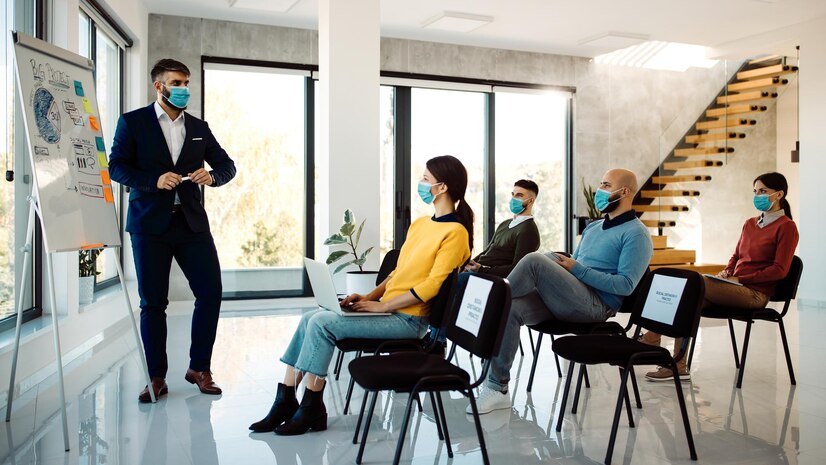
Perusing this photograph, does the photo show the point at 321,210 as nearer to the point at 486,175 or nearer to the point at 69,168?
the point at 69,168

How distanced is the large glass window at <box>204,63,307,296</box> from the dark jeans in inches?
164

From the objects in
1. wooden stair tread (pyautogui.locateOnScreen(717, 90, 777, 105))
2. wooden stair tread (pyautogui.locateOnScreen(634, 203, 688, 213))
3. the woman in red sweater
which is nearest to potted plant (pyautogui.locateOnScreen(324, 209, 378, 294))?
the woman in red sweater

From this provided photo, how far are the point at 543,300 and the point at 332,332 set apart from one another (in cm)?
121

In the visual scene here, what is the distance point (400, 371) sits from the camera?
254 centimetres

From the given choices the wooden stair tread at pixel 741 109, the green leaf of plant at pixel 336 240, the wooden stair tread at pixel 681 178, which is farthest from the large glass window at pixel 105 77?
the wooden stair tread at pixel 741 109

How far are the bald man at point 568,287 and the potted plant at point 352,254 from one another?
6.25 feet

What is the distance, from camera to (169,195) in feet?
12.0

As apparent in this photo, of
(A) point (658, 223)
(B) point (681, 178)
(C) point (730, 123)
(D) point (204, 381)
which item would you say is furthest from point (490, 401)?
(C) point (730, 123)

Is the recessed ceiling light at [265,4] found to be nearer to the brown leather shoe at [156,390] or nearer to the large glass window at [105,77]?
the large glass window at [105,77]

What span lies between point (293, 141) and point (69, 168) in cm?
488

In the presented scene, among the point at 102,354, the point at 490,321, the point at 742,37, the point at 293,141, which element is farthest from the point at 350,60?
the point at 742,37

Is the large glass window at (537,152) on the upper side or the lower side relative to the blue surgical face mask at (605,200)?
upper

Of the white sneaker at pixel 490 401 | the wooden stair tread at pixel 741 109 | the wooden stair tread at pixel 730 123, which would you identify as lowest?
the white sneaker at pixel 490 401

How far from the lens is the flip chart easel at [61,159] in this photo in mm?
3123
